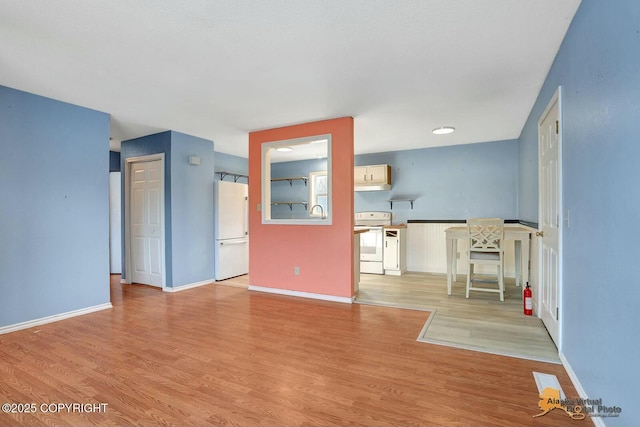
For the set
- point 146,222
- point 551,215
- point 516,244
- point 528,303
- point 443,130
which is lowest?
point 528,303

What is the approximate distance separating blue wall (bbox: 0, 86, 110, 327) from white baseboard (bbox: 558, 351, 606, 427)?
460 cm

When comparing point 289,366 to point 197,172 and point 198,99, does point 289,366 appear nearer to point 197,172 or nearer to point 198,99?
point 198,99

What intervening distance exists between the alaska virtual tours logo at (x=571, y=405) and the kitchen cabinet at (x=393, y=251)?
12.3ft

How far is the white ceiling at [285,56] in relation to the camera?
1929 mm

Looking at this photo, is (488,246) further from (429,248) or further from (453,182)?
(453,182)

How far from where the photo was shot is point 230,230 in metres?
5.41

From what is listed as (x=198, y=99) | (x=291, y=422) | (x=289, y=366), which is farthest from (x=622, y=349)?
(x=198, y=99)

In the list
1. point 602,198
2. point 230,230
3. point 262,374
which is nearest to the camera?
point 602,198

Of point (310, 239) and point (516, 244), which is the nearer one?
point (310, 239)

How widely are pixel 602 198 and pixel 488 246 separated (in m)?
2.53

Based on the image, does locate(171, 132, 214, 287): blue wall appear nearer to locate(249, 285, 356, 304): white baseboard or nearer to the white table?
locate(249, 285, 356, 304): white baseboard

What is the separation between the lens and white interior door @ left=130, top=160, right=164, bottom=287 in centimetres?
479

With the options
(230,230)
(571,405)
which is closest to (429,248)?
(230,230)

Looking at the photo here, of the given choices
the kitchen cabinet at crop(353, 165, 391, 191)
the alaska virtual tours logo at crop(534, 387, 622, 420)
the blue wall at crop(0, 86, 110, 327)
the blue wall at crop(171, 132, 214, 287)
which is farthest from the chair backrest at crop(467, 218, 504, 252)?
the blue wall at crop(0, 86, 110, 327)
